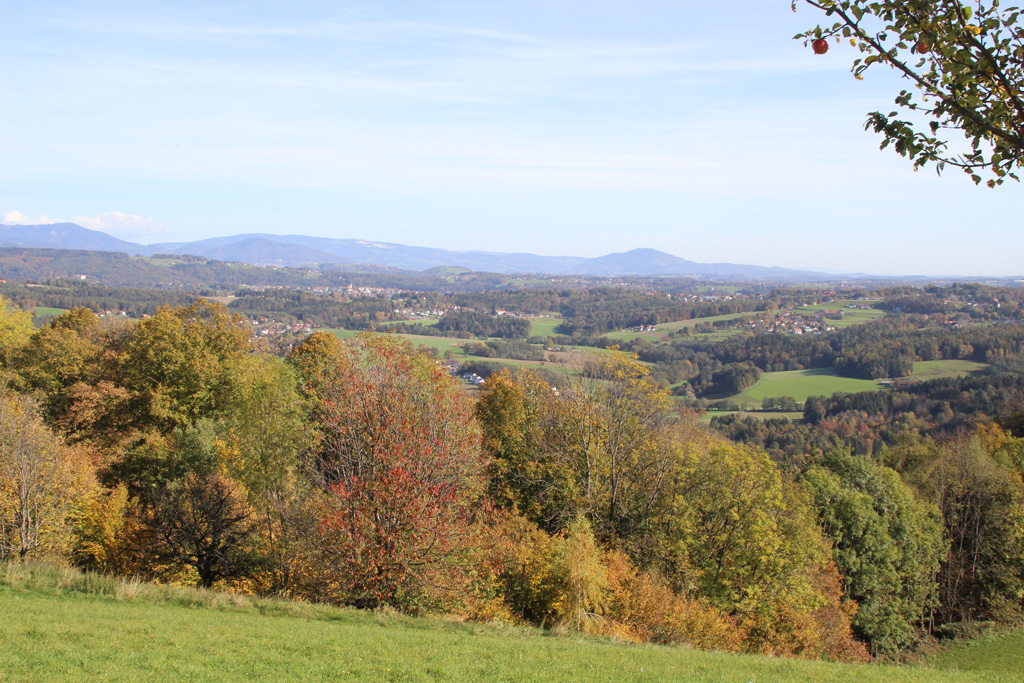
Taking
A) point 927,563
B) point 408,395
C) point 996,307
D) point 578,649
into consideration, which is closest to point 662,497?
point 408,395

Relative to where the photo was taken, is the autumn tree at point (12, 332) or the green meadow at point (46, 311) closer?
the autumn tree at point (12, 332)

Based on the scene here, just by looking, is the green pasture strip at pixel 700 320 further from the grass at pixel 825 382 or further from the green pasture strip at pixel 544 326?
the grass at pixel 825 382

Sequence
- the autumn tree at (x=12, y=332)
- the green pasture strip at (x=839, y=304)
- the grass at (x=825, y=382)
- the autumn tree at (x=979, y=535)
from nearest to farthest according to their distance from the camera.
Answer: the autumn tree at (x=979, y=535)
the autumn tree at (x=12, y=332)
the grass at (x=825, y=382)
the green pasture strip at (x=839, y=304)

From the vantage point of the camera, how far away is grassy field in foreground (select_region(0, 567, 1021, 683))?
9.12 meters

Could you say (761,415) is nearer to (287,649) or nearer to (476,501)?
(476,501)

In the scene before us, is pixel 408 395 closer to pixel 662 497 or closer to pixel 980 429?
pixel 662 497

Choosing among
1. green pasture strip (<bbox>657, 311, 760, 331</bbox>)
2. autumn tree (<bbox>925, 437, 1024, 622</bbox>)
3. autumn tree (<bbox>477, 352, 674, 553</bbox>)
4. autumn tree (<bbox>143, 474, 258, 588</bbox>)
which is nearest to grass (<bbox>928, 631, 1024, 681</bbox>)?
autumn tree (<bbox>925, 437, 1024, 622</bbox>)

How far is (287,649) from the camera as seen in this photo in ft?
34.8

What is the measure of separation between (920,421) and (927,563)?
41.5 meters

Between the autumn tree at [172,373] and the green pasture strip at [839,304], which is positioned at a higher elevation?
the green pasture strip at [839,304]

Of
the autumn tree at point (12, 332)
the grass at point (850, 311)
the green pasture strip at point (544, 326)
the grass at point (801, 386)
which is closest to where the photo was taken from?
the autumn tree at point (12, 332)

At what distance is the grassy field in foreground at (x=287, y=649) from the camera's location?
9.12m

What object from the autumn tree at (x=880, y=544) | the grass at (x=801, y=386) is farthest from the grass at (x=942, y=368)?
the autumn tree at (x=880, y=544)

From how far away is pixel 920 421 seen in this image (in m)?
65.1
